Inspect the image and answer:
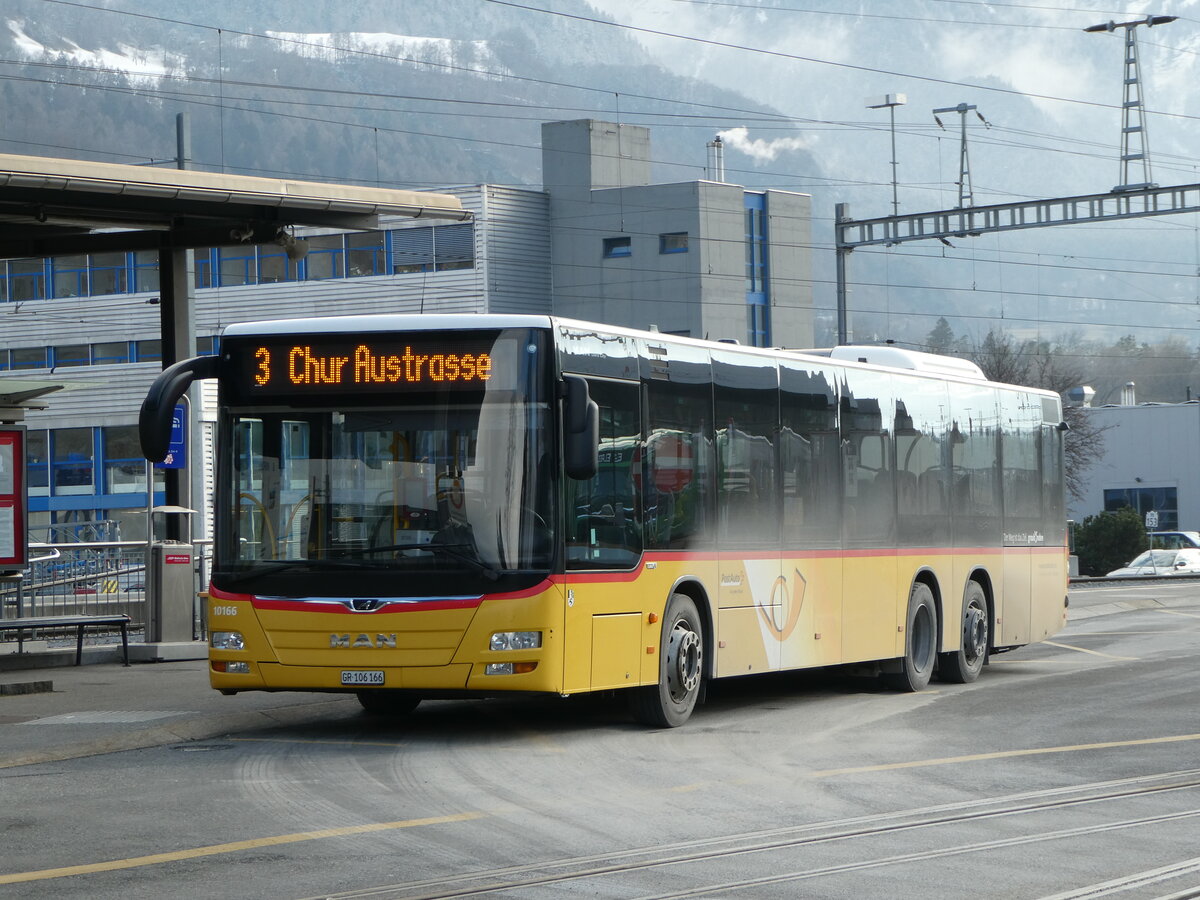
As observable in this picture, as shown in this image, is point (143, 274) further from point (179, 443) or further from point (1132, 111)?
point (179, 443)

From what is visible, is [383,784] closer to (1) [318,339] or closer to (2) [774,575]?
(1) [318,339]

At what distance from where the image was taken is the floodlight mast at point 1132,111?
4051cm

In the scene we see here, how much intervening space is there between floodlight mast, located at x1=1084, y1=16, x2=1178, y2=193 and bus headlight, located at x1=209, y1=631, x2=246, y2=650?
31234 mm

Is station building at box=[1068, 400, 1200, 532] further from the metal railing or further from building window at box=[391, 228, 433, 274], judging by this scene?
the metal railing

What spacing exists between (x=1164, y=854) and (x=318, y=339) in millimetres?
6711

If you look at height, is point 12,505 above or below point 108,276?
below

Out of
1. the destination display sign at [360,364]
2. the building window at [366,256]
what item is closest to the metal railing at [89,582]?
the destination display sign at [360,364]

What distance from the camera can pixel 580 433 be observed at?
12.3 m

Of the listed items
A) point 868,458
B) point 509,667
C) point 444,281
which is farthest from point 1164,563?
point 509,667

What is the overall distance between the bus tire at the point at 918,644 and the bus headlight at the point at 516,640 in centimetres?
612

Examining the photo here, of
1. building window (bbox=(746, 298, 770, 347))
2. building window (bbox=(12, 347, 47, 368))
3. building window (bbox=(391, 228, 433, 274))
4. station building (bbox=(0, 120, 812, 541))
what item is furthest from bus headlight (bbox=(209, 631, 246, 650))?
building window (bbox=(746, 298, 770, 347))

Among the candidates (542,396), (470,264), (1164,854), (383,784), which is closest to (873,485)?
(542,396)

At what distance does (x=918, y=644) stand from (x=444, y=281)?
6177 centimetres

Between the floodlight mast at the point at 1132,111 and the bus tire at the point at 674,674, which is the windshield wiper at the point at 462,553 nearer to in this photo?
the bus tire at the point at 674,674
